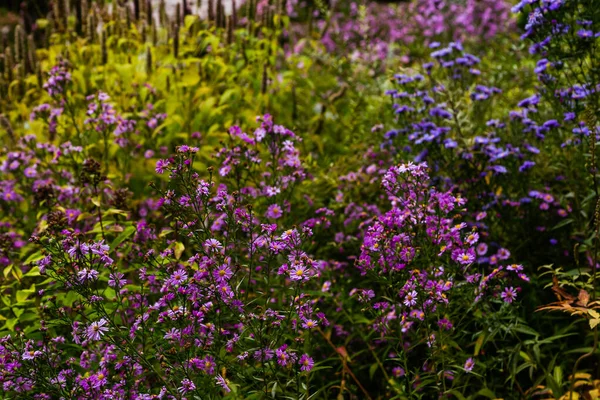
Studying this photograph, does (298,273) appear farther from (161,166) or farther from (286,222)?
(286,222)

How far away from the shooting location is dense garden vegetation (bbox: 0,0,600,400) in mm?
2070

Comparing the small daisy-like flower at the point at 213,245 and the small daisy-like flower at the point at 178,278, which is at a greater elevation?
the small daisy-like flower at the point at 213,245

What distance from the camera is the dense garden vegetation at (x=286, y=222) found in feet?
6.79

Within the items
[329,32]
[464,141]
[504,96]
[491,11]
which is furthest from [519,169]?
[329,32]

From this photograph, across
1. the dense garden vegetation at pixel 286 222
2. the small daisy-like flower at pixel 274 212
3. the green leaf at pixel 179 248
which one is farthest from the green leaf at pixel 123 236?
the small daisy-like flower at pixel 274 212

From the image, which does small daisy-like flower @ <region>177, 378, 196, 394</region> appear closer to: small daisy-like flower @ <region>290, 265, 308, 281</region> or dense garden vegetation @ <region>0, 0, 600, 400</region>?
dense garden vegetation @ <region>0, 0, 600, 400</region>

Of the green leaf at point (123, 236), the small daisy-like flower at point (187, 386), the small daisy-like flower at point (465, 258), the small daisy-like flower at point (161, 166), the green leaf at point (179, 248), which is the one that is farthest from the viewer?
the green leaf at point (123, 236)

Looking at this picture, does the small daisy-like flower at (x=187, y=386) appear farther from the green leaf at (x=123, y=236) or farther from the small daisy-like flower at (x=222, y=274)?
the green leaf at (x=123, y=236)

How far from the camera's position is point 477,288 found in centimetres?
239

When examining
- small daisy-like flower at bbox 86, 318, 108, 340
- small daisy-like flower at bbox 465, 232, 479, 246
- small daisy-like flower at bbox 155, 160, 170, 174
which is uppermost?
small daisy-like flower at bbox 155, 160, 170, 174

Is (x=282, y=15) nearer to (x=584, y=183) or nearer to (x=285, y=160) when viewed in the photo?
(x=285, y=160)

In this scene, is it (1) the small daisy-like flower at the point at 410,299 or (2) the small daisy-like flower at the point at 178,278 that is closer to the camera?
(2) the small daisy-like flower at the point at 178,278

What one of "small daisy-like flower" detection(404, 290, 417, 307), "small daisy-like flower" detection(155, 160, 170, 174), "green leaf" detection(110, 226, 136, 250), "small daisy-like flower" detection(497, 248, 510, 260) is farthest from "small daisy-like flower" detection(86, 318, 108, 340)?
"small daisy-like flower" detection(497, 248, 510, 260)

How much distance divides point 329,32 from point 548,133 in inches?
245
